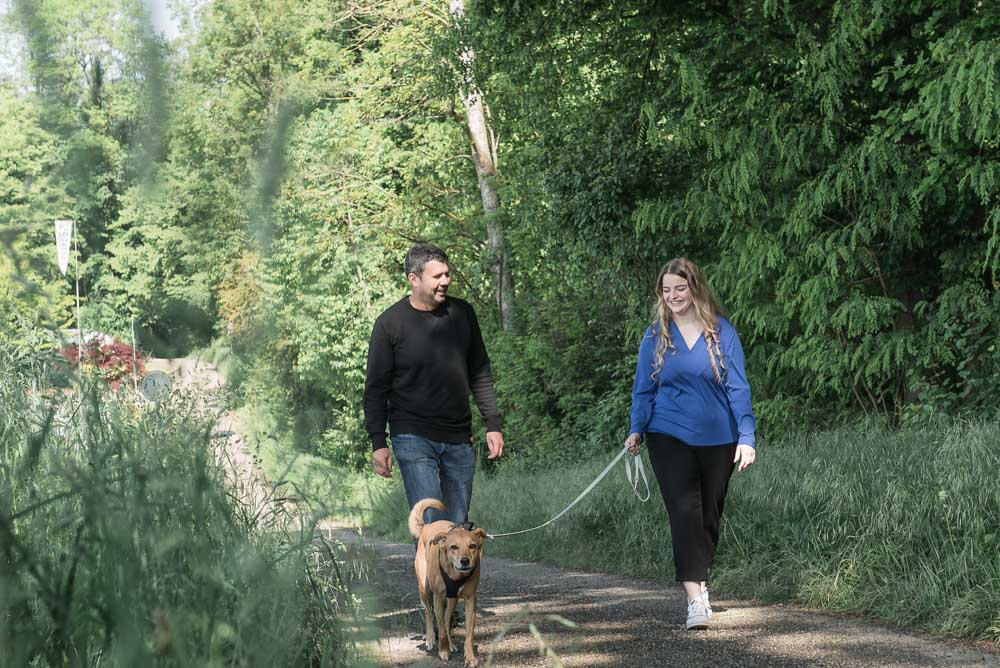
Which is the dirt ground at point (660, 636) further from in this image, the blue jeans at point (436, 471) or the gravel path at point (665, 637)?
the blue jeans at point (436, 471)

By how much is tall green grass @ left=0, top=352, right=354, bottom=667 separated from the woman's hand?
384cm

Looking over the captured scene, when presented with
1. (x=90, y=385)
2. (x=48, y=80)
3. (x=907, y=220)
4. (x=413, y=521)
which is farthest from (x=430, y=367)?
(x=907, y=220)

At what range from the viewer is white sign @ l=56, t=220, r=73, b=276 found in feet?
6.26

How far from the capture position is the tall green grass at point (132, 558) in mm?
2096

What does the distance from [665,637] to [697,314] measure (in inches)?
79.5

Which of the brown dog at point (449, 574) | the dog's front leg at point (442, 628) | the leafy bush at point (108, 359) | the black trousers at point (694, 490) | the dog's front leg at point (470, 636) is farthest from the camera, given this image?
the black trousers at point (694, 490)

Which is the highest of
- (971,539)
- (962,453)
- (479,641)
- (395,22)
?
(395,22)

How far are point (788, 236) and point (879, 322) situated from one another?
147 cm

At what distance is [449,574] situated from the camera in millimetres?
6410

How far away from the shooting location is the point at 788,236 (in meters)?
13.0

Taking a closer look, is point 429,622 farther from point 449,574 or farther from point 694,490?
point 694,490

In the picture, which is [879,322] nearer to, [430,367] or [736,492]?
[736,492]

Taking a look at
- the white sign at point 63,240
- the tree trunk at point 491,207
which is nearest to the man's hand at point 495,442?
the white sign at point 63,240

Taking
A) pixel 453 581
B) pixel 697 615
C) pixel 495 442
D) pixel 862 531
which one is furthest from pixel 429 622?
pixel 862 531
